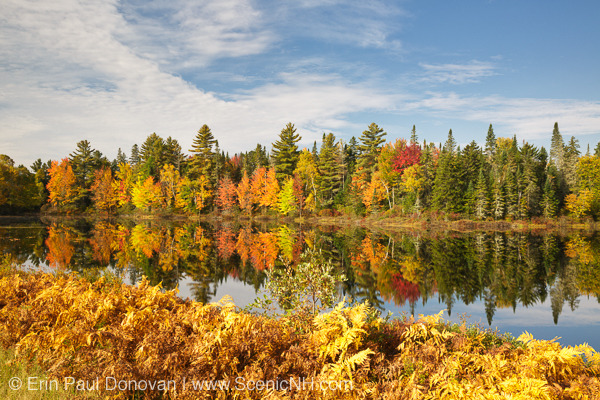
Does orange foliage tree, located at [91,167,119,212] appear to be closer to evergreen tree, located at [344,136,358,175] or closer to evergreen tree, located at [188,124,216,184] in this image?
evergreen tree, located at [188,124,216,184]

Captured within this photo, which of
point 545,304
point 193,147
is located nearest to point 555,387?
point 545,304

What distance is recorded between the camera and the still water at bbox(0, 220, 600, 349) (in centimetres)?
1075

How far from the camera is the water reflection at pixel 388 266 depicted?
41.3 feet

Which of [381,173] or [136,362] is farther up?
[381,173]

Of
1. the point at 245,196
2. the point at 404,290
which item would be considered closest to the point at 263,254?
the point at 404,290

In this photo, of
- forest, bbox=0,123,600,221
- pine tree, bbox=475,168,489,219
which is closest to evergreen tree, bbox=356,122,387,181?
forest, bbox=0,123,600,221

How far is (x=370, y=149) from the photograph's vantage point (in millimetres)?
57688

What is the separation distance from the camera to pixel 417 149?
179 ft

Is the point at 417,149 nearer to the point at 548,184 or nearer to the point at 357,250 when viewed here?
the point at 548,184

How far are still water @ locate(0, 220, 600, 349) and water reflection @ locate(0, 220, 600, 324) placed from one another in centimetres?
4

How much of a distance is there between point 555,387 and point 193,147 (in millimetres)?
68950

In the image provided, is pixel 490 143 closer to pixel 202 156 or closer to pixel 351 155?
pixel 351 155

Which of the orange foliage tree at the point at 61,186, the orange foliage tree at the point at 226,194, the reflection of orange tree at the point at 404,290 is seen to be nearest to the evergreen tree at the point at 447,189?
the orange foliage tree at the point at 226,194

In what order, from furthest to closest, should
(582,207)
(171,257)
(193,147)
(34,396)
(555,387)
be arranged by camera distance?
(193,147) → (582,207) → (171,257) → (34,396) → (555,387)
